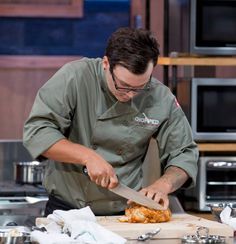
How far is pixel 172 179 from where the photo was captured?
2168mm

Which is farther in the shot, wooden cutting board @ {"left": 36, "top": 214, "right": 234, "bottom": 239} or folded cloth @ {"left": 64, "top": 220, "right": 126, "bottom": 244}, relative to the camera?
wooden cutting board @ {"left": 36, "top": 214, "right": 234, "bottom": 239}

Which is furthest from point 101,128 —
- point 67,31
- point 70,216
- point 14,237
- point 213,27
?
point 67,31

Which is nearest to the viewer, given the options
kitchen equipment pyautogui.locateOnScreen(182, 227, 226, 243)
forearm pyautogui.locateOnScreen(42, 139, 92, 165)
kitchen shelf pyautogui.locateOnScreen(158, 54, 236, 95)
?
kitchen equipment pyautogui.locateOnScreen(182, 227, 226, 243)

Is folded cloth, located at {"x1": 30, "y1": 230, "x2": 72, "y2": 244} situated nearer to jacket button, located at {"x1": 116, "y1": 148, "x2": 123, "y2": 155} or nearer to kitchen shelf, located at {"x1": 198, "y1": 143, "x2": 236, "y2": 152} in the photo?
jacket button, located at {"x1": 116, "y1": 148, "x2": 123, "y2": 155}

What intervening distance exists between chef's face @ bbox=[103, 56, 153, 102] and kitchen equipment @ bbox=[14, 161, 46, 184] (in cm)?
131

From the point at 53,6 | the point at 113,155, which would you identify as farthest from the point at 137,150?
the point at 53,6

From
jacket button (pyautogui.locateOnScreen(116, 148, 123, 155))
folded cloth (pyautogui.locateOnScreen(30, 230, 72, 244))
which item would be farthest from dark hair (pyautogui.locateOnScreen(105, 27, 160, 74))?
folded cloth (pyautogui.locateOnScreen(30, 230, 72, 244))

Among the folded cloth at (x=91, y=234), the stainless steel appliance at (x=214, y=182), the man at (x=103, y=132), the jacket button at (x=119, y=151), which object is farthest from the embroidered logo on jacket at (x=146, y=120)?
the stainless steel appliance at (x=214, y=182)

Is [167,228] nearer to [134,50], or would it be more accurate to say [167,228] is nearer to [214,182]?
[134,50]

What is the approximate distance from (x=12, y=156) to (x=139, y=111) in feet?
5.13

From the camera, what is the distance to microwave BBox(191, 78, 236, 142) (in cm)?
344

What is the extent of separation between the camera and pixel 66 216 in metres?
1.91

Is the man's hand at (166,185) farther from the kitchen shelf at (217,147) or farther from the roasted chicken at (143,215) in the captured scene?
the kitchen shelf at (217,147)

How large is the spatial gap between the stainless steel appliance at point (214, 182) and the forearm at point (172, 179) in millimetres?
1268
